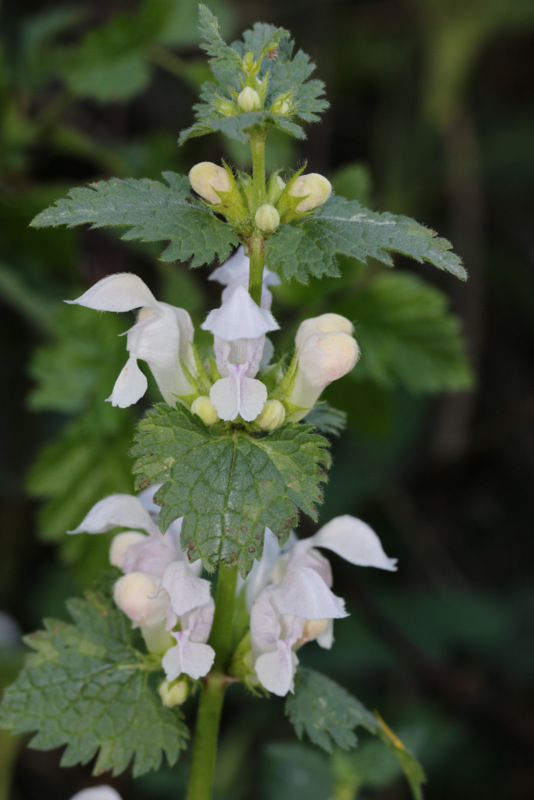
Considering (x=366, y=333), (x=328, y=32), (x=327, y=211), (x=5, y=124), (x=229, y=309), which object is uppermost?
(x=328, y=32)

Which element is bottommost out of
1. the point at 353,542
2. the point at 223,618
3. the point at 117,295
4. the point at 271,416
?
the point at 223,618

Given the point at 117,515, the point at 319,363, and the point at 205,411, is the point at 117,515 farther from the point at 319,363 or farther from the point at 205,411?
the point at 319,363

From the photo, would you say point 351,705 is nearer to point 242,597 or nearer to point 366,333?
point 242,597

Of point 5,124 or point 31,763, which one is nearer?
point 5,124

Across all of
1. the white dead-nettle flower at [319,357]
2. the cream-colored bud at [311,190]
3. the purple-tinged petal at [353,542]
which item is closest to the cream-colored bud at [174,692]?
the purple-tinged petal at [353,542]

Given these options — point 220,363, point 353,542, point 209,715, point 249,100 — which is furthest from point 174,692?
point 249,100

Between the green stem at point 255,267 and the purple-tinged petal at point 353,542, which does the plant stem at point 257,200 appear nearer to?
the green stem at point 255,267

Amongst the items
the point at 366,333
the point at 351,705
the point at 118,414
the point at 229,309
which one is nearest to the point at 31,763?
the point at 118,414

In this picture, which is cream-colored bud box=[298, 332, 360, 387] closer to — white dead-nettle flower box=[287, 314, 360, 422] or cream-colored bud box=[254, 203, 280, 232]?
white dead-nettle flower box=[287, 314, 360, 422]
